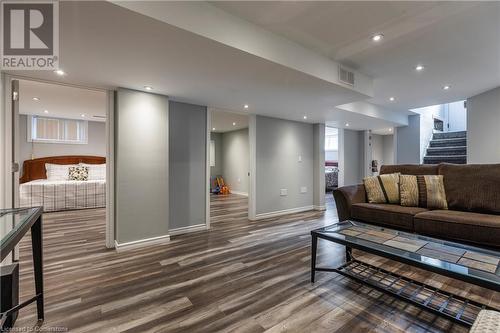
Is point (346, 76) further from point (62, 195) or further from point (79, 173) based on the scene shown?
point (79, 173)

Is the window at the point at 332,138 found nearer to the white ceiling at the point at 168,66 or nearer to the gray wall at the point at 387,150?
the gray wall at the point at 387,150

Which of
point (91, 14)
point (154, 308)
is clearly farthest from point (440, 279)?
point (91, 14)

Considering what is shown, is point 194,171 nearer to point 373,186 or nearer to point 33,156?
point 373,186

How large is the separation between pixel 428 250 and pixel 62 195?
6590 mm

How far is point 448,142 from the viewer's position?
6066mm

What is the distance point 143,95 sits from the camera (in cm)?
300

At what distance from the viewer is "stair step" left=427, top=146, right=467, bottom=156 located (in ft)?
18.3

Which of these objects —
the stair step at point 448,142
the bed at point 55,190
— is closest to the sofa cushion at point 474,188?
the stair step at point 448,142

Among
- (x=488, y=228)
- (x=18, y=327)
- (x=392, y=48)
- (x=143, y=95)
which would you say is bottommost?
(x=18, y=327)

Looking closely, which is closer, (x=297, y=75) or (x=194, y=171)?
(x=297, y=75)

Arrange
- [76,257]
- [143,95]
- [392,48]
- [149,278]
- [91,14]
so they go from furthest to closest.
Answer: [143,95], [76,257], [392,48], [149,278], [91,14]

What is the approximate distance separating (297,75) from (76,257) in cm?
328

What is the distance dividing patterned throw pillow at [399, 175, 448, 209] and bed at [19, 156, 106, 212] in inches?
246

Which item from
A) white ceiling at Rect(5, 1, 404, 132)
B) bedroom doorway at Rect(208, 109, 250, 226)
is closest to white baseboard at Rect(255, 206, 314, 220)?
bedroom doorway at Rect(208, 109, 250, 226)
